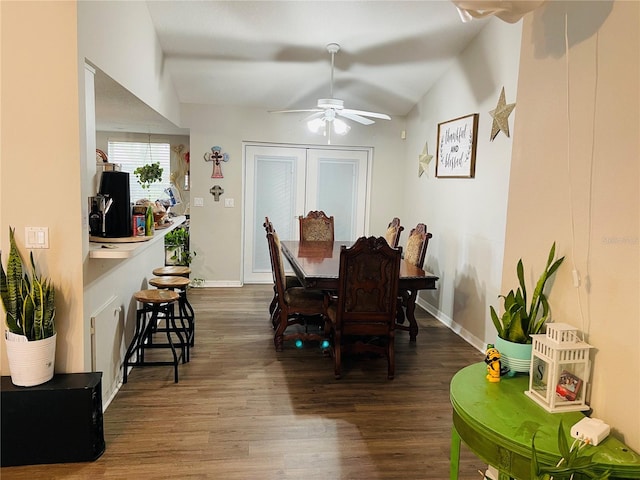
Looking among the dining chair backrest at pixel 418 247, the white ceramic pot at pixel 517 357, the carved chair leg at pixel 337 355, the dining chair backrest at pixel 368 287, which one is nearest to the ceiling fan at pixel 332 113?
the dining chair backrest at pixel 418 247

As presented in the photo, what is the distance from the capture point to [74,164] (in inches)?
88.5

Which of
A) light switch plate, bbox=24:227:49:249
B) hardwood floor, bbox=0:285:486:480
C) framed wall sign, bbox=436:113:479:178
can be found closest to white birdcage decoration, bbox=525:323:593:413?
hardwood floor, bbox=0:285:486:480

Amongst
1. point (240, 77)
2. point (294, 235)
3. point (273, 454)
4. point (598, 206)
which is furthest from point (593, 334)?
point (294, 235)

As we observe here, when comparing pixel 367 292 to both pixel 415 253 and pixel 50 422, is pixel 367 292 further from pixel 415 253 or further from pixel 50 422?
pixel 50 422

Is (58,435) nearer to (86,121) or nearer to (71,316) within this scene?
(71,316)

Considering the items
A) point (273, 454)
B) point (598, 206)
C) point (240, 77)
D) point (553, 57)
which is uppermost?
point (240, 77)

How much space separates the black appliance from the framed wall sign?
2.95 m

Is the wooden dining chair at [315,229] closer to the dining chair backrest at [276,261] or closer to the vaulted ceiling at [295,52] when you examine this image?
the vaulted ceiling at [295,52]

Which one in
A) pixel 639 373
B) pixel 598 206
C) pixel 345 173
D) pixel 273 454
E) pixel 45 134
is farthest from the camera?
pixel 345 173

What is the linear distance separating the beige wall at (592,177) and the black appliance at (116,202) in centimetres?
222

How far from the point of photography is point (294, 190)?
6145mm

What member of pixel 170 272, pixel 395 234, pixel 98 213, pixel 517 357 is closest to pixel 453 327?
pixel 395 234

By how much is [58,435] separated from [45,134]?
4.87 ft

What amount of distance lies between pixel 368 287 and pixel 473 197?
1.58 metres
